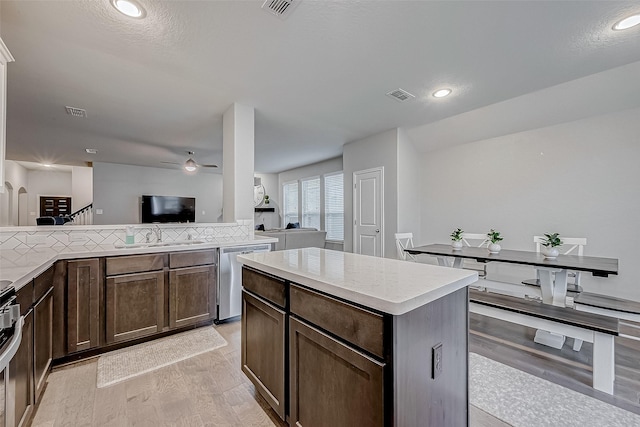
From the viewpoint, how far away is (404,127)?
4.57m

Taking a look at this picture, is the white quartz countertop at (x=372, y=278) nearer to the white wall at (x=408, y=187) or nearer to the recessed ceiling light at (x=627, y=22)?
the recessed ceiling light at (x=627, y=22)

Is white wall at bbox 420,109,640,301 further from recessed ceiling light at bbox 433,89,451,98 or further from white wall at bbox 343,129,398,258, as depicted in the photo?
recessed ceiling light at bbox 433,89,451,98

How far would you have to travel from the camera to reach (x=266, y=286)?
5.29 feet

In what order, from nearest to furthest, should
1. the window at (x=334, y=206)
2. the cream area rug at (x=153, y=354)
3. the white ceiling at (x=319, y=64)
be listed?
the white ceiling at (x=319, y=64)
the cream area rug at (x=153, y=354)
the window at (x=334, y=206)

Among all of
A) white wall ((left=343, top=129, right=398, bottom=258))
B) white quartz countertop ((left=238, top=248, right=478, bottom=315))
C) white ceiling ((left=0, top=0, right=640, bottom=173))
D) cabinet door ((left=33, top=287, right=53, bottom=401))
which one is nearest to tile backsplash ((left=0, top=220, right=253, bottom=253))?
cabinet door ((left=33, top=287, right=53, bottom=401))

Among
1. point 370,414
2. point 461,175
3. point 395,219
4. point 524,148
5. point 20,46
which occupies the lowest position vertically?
point 370,414

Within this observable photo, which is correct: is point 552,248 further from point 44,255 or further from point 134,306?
point 44,255

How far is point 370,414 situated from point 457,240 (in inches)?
125

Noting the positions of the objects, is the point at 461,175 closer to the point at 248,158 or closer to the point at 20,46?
the point at 248,158

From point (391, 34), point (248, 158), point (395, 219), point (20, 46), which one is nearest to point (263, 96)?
point (248, 158)

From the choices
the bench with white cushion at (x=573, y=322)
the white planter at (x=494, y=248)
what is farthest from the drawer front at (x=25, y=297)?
the white planter at (x=494, y=248)

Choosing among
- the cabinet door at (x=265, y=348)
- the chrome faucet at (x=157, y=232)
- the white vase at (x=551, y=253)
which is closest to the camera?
the cabinet door at (x=265, y=348)

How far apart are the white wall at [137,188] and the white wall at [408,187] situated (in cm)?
671

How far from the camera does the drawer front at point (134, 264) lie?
2367 millimetres
